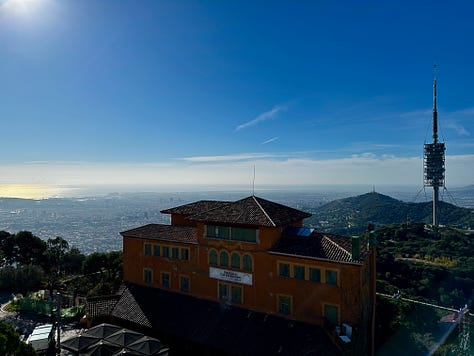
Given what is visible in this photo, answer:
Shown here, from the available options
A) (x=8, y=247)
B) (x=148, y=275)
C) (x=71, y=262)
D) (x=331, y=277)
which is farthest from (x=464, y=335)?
(x=8, y=247)

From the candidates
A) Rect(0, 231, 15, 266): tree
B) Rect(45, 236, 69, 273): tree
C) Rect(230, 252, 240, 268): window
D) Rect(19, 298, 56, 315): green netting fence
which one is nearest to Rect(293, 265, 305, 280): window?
Rect(230, 252, 240, 268): window

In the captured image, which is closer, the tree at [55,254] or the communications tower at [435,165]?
the tree at [55,254]

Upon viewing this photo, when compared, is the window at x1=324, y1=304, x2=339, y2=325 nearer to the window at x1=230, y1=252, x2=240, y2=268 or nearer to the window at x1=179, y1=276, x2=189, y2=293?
the window at x1=230, y1=252, x2=240, y2=268

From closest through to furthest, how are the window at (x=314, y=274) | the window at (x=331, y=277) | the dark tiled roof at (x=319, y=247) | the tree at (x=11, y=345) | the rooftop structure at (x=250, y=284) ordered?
the tree at (x=11, y=345) → the rooftop structure at (x=250, y=284) → the window at (x=331, y=277) → the dark tiled roof at (x=319, y=247) → the window at (x=314, y=274)

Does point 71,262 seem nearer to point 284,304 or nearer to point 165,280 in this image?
point 165,280

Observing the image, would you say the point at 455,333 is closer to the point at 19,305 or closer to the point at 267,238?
the point at 267,238

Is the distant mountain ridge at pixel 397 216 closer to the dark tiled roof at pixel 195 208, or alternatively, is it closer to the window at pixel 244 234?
the dark tiled roof at pixel 195 208

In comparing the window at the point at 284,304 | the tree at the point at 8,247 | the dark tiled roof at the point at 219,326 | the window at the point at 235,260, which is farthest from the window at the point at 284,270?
the tree at the point at 8,247
